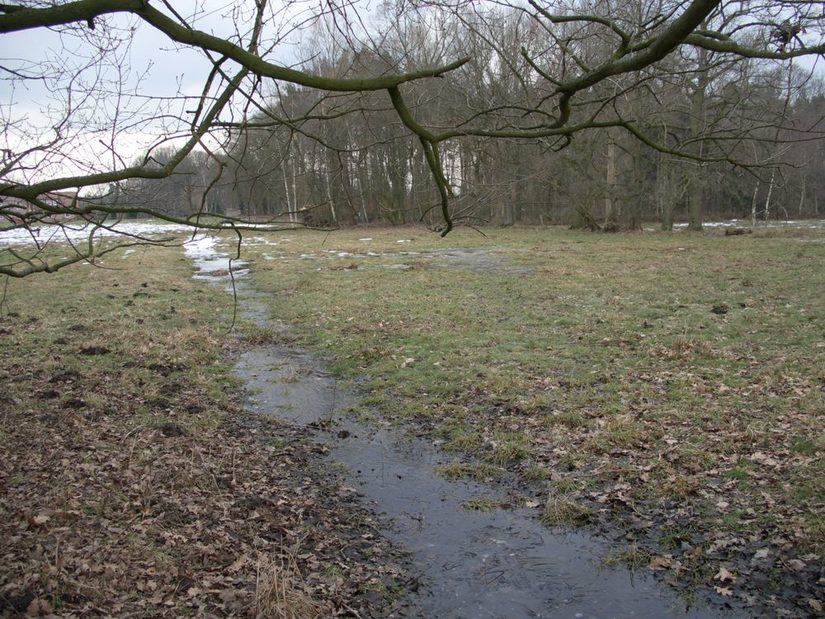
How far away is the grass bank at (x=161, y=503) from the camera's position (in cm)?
397

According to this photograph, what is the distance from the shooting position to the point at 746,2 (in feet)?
15.2

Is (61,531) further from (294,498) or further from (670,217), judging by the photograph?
(670,217)

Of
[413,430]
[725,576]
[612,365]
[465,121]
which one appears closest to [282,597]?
[725,576]

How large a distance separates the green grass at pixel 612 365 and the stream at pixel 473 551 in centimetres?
68

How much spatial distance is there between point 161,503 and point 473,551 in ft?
8.14

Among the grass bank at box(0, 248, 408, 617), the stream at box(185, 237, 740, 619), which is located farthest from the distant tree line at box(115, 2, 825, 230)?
the stream at box(185, 237, 740, 619)

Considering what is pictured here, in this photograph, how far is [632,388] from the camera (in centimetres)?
804

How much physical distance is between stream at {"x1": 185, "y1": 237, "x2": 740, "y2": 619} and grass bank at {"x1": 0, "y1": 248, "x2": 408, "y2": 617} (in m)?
0.30

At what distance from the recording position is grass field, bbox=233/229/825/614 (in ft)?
16.7

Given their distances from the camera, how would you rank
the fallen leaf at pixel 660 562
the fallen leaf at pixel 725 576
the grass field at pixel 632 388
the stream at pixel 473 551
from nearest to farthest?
the stream at pixel 473 551
the fallen leaf at pixel 725 576
the fallen leaf at pixel 660 562
the grass field at pixel 632 388

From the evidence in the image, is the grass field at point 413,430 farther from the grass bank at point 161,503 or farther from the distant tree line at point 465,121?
the distant tree line at point 465,121

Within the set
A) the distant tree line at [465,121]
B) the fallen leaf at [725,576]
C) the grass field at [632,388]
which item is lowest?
the fallen leaf at [725,576]

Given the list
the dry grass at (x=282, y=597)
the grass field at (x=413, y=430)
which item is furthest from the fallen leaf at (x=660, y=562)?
the dry grass at (x=282, y=597)

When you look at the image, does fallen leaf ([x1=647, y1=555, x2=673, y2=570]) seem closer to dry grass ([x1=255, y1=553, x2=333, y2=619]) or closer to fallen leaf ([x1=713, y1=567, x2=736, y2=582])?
fallen leaf ([x1=713, y1=567, x2=736, y2=582])
